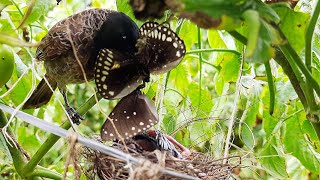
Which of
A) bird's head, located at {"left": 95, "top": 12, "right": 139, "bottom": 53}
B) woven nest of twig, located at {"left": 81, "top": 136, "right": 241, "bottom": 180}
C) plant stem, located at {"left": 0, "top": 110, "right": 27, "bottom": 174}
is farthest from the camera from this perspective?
plant stem, located at {"left": 0, "top": 110, "right": 27, "bottom": 174}

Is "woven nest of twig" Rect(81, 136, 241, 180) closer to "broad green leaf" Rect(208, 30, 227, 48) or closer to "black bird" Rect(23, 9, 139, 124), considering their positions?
"black bird" Rect(23, 9, 139, 124)

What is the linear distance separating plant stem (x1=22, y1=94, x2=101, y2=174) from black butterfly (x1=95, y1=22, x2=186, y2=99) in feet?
0.25

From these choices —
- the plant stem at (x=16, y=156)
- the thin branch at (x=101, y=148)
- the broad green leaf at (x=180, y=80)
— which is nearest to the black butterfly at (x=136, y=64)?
the thin branch at (x=101, y=148)

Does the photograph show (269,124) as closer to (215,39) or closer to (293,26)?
(215,39)

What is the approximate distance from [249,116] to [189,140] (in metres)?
0.16

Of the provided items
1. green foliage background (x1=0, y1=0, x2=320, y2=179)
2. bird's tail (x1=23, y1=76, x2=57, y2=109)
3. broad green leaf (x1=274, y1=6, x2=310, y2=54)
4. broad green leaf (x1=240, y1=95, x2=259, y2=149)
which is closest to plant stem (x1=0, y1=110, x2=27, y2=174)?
green foliage background (x1=0, y1=0, x2=320, y2=179)

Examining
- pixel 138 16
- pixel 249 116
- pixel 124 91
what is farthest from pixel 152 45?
pixel 249 116

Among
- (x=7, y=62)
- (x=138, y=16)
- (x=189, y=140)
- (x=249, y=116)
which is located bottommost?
(x=189, y=140)

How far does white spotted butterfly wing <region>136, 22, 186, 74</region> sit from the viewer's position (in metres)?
0.71

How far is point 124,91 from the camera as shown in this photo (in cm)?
74

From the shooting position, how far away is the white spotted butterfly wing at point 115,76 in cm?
73

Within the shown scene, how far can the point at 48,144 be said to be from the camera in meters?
0.83

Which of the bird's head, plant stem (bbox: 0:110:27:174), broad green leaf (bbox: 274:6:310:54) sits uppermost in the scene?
broad green leaf (bbox: 274:6:310:54)

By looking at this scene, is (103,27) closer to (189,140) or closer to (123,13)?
(123,13)
